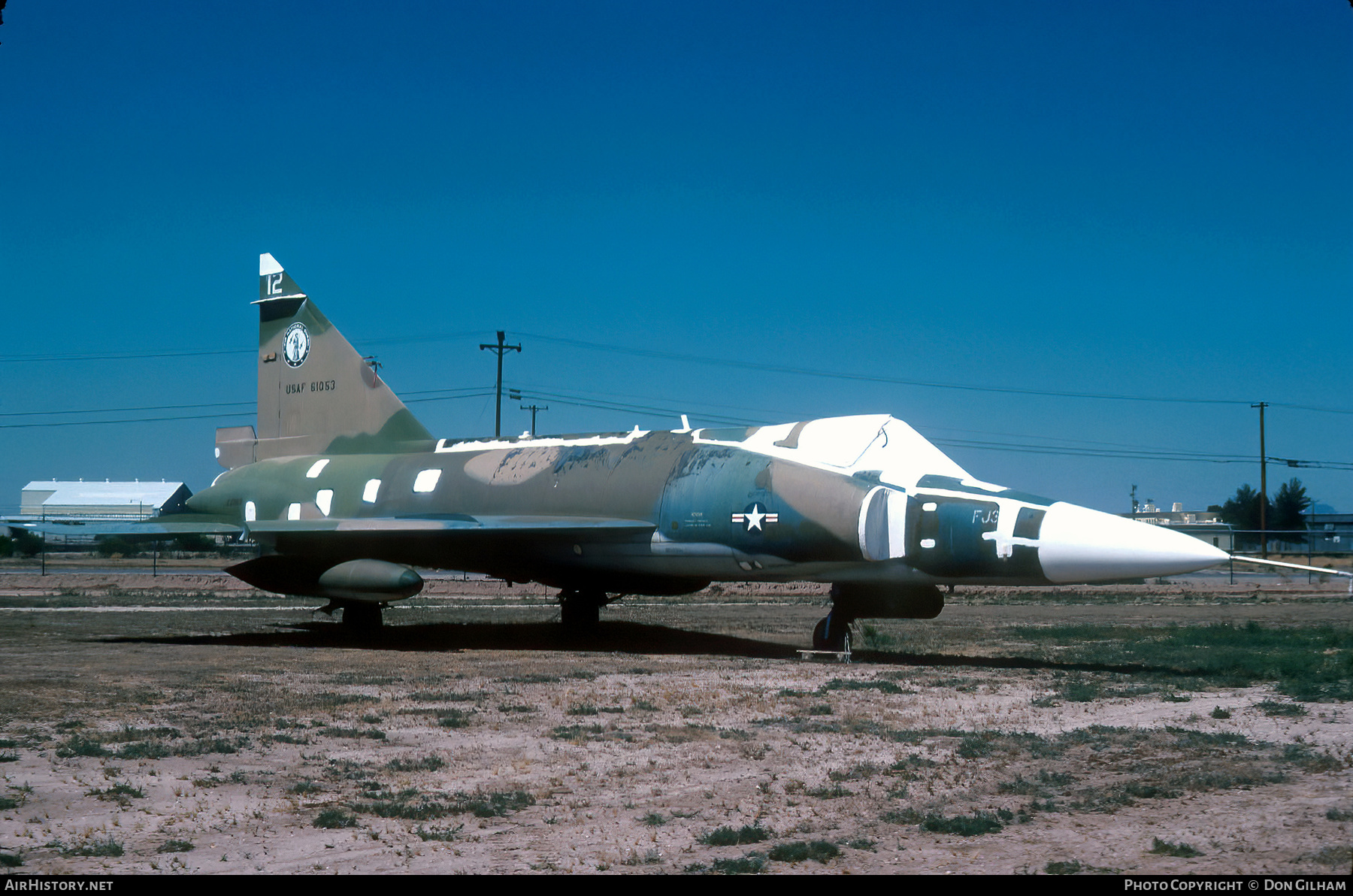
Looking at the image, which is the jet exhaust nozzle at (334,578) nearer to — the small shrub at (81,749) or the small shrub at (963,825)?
the small shrub at (81,749)

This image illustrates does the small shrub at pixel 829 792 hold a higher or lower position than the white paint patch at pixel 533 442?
lower

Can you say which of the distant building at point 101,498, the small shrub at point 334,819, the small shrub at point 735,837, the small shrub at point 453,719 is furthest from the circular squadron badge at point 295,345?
the distant building at point 101,498

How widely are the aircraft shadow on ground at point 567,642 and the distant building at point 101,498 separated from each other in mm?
75764

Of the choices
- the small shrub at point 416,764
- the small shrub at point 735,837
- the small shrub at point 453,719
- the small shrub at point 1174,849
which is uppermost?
the small shrub at point 1174,849

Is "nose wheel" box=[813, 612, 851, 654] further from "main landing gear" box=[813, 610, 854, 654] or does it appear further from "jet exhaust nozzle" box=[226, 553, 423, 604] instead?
"jet exhaust nozzle" box=[226, 553, 423, 604]

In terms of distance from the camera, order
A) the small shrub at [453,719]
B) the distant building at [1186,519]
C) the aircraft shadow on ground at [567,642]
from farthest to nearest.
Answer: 1. the distant building at [1186,519]
2. the aircraft shadow on ground at [567,642]
3. the small shrub at [453,719]

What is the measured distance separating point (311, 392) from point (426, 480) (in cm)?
431

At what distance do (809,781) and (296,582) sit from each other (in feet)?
40.4

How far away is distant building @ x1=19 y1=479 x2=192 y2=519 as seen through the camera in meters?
89.2

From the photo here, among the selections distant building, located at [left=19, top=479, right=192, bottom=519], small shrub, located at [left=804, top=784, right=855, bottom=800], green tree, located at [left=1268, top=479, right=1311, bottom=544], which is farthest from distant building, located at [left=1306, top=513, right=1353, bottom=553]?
distant building, located at [left=19, top=479, right=192, bottom=519]

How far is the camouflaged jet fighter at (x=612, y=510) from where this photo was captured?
1272 centimetres

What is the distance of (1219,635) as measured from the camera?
17609 millimetres

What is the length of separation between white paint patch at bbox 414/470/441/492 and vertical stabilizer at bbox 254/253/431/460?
1174mm

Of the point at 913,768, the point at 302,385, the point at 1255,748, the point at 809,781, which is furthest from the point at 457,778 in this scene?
the point at 302,385
